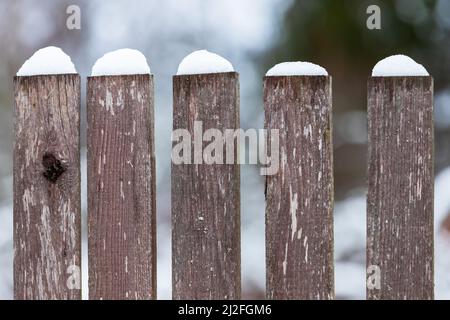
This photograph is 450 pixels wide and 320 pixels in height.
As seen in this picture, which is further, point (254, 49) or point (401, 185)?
point (254, 49)

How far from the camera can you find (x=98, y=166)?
4.21 feet

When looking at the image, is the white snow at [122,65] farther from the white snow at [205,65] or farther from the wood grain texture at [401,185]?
the wood grain texture at [401,185]

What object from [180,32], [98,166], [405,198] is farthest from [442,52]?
[98,166]

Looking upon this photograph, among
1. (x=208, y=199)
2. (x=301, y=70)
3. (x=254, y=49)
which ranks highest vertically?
(x=254, y=49)

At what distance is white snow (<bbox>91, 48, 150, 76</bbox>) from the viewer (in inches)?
50.6

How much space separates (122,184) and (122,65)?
230mm

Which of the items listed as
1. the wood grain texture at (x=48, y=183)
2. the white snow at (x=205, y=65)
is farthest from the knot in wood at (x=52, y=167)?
the white snow at (x=205, y=65)

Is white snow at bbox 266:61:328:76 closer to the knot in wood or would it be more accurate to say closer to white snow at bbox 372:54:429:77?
white snow at bbox 372:54:429:77

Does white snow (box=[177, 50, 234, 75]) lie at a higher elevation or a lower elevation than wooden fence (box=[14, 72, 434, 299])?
higher

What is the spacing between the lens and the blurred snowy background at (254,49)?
3.02 meters

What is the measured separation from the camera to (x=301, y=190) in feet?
4.04

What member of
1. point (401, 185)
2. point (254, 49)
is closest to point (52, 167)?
point (401, 185)

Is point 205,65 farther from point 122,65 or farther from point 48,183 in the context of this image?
point 48,183

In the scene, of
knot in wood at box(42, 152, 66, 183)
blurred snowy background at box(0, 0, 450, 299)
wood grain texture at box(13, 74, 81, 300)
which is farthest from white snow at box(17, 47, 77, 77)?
blurred snowy background at box(0, 0, 450, 299)
